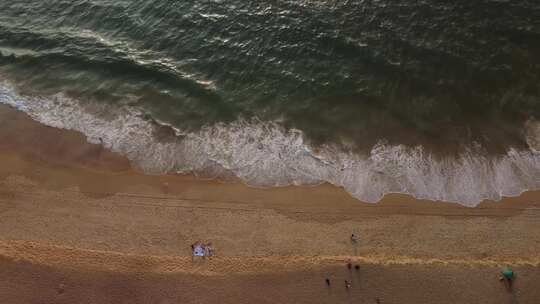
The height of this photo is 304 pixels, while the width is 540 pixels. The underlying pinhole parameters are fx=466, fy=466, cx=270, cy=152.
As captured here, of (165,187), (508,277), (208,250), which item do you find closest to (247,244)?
(208,250)

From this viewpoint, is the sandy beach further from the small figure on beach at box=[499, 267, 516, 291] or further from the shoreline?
the small figure on beach at box=[499, 267, 516, 291]

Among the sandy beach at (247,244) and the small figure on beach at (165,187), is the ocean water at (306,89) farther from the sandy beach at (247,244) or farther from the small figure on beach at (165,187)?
the sandy beach at (247,244)

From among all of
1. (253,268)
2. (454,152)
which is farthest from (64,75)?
(454,152)

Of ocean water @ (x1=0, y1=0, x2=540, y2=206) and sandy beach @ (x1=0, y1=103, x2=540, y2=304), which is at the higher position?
ocean water @ (x1=0, y1=0, x2=540, y2=206)

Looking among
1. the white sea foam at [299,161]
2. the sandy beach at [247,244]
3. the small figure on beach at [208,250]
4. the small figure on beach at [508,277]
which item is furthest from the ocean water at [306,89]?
the small figure on beach at [208,250]

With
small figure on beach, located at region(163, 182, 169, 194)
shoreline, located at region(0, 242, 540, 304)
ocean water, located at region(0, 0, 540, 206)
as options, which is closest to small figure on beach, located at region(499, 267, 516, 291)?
shoreline, located at region(0, 242, 540, 304)

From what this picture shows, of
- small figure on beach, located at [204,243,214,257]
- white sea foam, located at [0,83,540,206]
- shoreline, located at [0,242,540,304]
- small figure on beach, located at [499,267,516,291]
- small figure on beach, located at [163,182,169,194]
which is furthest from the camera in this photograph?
small figure on beach, located at [163,182,169,194]

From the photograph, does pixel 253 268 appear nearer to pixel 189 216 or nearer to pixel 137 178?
pixel 189 216
